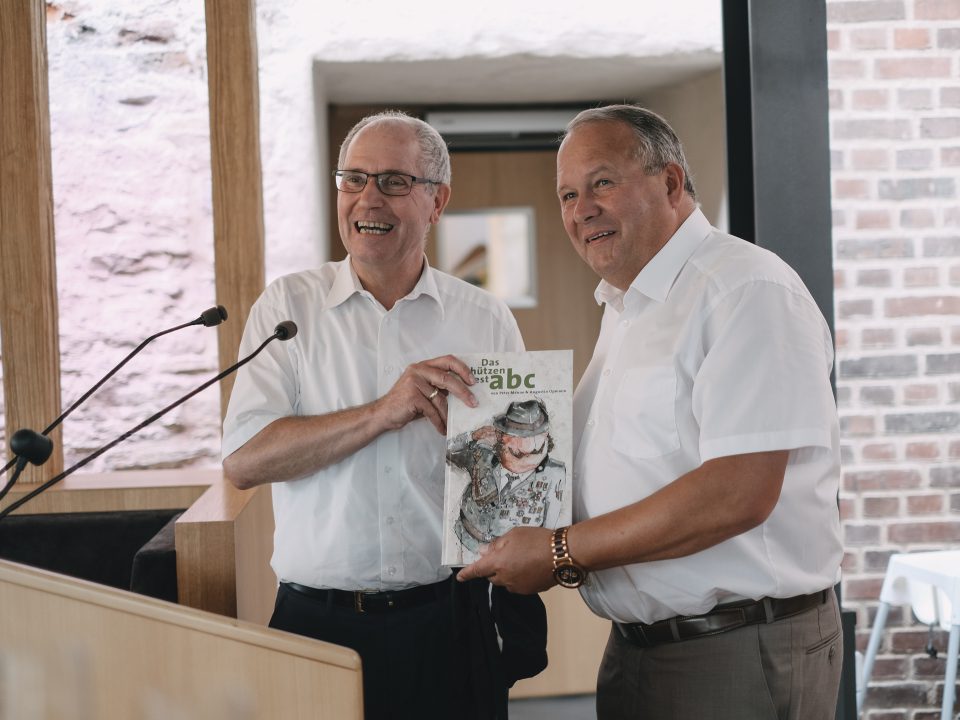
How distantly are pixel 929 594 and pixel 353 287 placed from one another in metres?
2.05

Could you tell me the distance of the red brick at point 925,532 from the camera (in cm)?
300

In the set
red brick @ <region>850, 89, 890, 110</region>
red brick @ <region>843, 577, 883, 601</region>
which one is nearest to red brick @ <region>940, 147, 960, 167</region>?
red brick @ <region>850, 89, 890, 110</region>

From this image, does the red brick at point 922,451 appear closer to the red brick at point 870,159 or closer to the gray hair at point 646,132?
the red brick at point 870,159

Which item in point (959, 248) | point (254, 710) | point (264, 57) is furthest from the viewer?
point (264, 57)

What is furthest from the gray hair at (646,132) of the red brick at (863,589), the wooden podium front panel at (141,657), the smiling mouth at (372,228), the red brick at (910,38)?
the red brick at (863,589)

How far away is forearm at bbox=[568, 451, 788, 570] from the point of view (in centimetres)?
144

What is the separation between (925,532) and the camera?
119 inches

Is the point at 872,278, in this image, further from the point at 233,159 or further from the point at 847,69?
the point at 233,159

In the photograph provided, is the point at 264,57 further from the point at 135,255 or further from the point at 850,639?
the point at 850,639

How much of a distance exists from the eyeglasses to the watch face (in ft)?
2.46

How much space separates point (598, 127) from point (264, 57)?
2.77 meters

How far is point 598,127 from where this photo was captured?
1624 millimetres

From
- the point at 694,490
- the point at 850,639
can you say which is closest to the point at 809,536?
the point at 694,490

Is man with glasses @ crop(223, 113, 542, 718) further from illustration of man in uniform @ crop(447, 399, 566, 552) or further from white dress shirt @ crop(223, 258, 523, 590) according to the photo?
illustration of man in uniform @ crop(447, 399, 566, 552)
